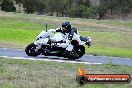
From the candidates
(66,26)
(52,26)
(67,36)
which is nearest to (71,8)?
(52,26)

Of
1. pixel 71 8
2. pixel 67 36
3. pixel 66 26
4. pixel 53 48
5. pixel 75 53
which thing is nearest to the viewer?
pixel 66 26

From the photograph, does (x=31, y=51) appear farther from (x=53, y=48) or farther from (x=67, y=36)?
(x=67, y=36)

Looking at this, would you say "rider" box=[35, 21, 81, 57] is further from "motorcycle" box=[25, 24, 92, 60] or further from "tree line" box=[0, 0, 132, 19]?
"tree line" box=[0, 0, 132, 19]

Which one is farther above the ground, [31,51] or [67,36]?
[67,36]

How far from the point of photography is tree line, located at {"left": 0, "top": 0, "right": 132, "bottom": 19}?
102500 mm

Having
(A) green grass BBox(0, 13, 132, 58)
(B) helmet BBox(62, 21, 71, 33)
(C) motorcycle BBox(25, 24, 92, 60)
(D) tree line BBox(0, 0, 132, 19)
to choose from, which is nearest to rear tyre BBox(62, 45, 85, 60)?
(C) motorcycle BBox(25, 24, 92, 60)

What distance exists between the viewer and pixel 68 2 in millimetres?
122188

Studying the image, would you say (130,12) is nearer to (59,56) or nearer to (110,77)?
(59,56)

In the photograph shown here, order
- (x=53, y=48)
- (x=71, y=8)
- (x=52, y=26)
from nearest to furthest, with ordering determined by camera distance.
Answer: (x=53, y=48) < (x=52, y=26) < (x=71, y=8)

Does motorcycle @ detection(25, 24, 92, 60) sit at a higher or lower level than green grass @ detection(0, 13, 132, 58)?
higher

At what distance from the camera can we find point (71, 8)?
113 m

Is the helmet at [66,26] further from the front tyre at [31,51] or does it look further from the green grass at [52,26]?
the green grass at [52,26]

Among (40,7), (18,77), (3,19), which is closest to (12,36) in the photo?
(3,19)

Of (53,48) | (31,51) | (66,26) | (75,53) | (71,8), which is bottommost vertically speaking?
(71,8)
